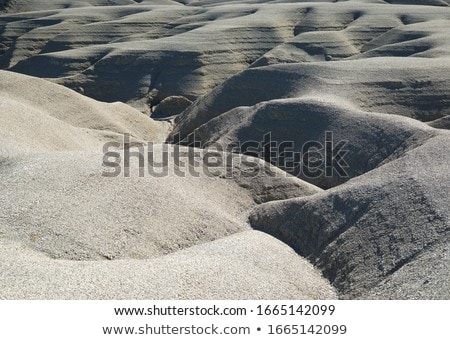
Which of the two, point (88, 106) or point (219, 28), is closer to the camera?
point (88, 106)

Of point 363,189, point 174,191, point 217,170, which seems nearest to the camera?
point 363,189

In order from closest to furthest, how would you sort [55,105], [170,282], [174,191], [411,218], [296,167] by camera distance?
[170,282]
[411,218]
[174,191]
[296,167]
[55,105]

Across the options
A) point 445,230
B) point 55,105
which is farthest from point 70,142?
point 445,230

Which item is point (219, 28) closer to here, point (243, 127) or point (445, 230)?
point (243, 127)

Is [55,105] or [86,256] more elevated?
[86,256]

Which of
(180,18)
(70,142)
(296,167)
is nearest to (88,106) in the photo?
(70,142)

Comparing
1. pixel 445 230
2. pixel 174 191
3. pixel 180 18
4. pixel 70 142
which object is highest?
pixel 445 230
